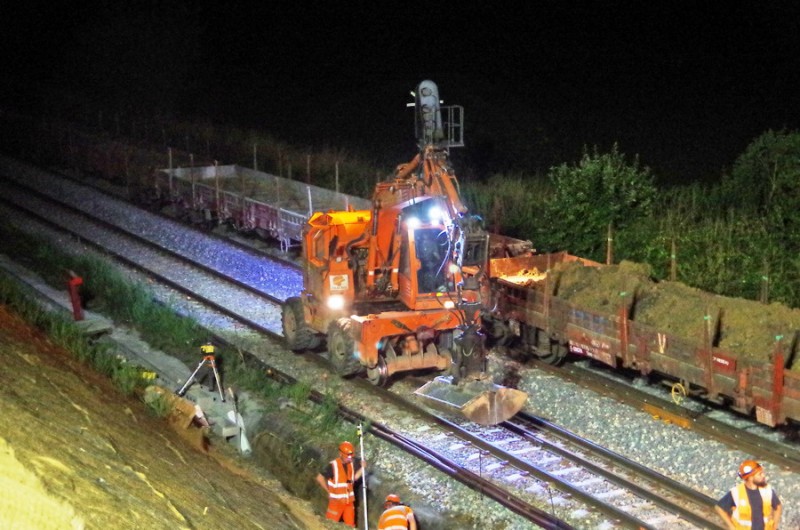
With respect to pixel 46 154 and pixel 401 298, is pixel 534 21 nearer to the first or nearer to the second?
pixel 46 154

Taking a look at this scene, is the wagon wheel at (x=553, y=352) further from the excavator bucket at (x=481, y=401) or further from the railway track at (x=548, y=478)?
the excavator bucket at (x=481, y=401)

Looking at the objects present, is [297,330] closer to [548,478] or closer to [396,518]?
[548,478]

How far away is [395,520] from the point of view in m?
9.73

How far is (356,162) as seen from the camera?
33.4m

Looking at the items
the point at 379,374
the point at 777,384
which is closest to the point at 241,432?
the point at 379,374

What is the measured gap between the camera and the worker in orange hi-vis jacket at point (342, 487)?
11.1m

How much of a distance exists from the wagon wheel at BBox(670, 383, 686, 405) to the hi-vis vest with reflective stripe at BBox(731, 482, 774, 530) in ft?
16.4

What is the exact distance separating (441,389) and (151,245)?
571 inches

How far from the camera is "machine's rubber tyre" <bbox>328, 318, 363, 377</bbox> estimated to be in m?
14.8

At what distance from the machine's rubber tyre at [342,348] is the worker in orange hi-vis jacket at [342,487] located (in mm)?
3662

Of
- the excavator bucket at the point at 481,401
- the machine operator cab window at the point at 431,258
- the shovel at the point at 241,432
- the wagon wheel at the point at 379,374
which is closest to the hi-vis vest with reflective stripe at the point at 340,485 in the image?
the excavator bucket at the point at 481,401

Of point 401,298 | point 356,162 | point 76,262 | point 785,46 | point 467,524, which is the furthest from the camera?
point 785,46

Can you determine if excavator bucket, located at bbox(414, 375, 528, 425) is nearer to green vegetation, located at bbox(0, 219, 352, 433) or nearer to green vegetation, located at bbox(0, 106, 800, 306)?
green vegetation, located at bbox(0, 219, 352, 433)

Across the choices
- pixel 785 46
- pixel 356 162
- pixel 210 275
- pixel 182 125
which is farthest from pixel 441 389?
pixel 785 46
